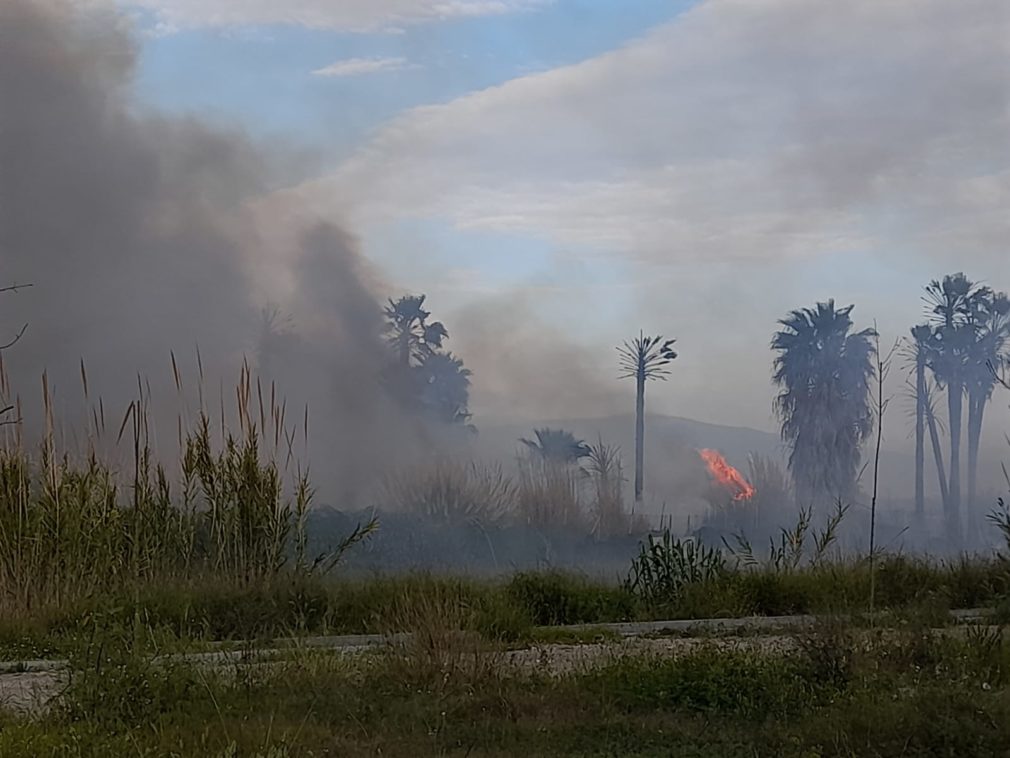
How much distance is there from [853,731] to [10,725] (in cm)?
488

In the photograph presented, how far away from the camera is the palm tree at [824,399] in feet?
108

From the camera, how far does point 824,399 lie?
111 feet

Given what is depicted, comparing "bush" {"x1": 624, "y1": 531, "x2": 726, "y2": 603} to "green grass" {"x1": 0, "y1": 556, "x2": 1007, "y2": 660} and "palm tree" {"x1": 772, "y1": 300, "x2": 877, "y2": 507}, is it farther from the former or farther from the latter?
"palm tree" {"x1": 772, "y1": 300, "x2": 877, "y2": 507}

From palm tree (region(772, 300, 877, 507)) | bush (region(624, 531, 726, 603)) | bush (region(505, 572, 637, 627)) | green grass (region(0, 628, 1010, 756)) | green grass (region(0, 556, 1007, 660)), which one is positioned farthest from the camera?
palm tree (region(772, 300, 877, 507))

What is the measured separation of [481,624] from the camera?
414 inches

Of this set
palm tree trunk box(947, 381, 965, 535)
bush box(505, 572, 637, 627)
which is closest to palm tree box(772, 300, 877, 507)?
palm tree trunk box(947, 381, 965, 535)

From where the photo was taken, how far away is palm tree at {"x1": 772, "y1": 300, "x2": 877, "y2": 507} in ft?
108

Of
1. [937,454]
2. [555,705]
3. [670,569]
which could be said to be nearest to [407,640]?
[555,705]

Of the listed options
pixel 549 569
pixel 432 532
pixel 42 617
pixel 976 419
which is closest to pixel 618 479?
pixel 432 532

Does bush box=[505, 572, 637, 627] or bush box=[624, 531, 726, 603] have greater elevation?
bush box=[624, 531, 726, 603]

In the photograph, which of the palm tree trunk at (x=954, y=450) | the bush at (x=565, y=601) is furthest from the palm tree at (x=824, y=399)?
the bush at (x=565, y=601)

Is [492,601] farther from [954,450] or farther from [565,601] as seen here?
[954,450]

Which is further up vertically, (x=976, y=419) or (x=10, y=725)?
(x=976, y=419)

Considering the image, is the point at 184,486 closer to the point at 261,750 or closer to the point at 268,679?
the point at 268,679
